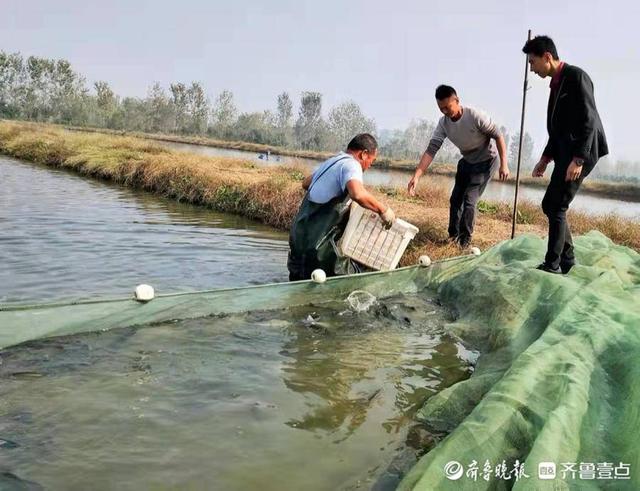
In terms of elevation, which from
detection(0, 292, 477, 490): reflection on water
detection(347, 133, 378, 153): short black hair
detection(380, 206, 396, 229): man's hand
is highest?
detection(347, 133, 378, 153): short black hair

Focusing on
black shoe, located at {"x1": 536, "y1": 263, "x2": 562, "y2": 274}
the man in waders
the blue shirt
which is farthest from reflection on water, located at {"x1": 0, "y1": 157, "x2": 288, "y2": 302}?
black shoe, located at {"x1": 536, "y1": 263, "x2": 562, "y2": 274}

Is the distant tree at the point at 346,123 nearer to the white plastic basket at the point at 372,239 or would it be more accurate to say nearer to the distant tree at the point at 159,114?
the distant tree at the point at 159,114

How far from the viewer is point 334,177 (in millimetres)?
4676

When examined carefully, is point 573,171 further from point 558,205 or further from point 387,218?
point 387,218

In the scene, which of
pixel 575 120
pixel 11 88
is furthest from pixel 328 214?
pixel 11 88

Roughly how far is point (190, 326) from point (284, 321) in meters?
0.77

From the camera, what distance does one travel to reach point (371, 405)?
3193 mm

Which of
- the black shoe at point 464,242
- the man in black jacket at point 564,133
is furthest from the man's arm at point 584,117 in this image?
the black shoe at point 464,242

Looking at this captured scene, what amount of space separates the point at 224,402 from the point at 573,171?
10.4ft

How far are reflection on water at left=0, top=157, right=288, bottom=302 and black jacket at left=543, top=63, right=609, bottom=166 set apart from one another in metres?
3.32

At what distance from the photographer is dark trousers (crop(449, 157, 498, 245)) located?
251 inches

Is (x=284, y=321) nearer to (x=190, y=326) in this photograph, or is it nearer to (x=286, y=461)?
(x=190, y=326)

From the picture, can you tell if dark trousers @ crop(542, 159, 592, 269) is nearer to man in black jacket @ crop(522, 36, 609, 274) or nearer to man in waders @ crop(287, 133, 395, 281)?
man in black jacket @ crop(522, 36, 609, 274)

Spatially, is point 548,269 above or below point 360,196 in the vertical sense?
below
